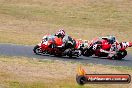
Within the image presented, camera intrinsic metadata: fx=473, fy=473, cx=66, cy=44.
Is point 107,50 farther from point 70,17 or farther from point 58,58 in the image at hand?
point 70,17

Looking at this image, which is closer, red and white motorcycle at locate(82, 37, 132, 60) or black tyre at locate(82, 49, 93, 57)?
black tyre at locate(82, 49, 93, 57)

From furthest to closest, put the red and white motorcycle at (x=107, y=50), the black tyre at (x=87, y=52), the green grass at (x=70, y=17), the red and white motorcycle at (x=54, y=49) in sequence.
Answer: the green grass at (x=70, y=17)
the red and white motorcycle at (x=107, y=50)
the black tyre at (x=87, y=52)
the red and white motorcycle at (x=54, y=49)

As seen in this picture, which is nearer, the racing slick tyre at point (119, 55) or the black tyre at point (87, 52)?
the black tyre at point (87, 52)

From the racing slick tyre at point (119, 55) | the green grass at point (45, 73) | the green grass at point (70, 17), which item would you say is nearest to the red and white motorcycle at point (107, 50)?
the racing slick tyre at point (119, 55)

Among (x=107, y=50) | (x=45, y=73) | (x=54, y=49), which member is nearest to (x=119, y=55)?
(x=107, y=50)

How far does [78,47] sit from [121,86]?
1007 centimetres

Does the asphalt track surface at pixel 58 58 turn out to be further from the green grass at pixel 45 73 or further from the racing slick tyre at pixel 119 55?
the green grass at pixel 45 73

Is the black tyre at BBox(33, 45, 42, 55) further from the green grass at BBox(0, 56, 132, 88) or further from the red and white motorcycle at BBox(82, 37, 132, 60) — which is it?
the green grass at BBox(0, 56, 132, 88)

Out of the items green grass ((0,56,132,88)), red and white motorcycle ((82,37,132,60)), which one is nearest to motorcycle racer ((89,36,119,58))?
red and white motorcycle ((82,37,132,60))

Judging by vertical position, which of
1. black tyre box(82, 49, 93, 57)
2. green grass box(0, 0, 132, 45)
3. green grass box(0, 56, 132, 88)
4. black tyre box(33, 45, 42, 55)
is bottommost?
green grass box(0, 56, 132, 88)

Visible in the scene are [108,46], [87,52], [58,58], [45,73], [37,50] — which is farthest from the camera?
[108,46]

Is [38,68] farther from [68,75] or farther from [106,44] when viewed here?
[106,44]

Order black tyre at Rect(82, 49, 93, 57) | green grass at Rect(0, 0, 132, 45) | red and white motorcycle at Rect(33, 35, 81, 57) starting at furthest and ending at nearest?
green grass at Rect(0, 0, 132, 45) < black tyre at Rect(82, 49, 93, 57) < red and white motorcycle at Rect(33, 35, 81, 57)

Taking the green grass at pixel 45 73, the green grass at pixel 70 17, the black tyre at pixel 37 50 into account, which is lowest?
the green grass at pixel 45 73
